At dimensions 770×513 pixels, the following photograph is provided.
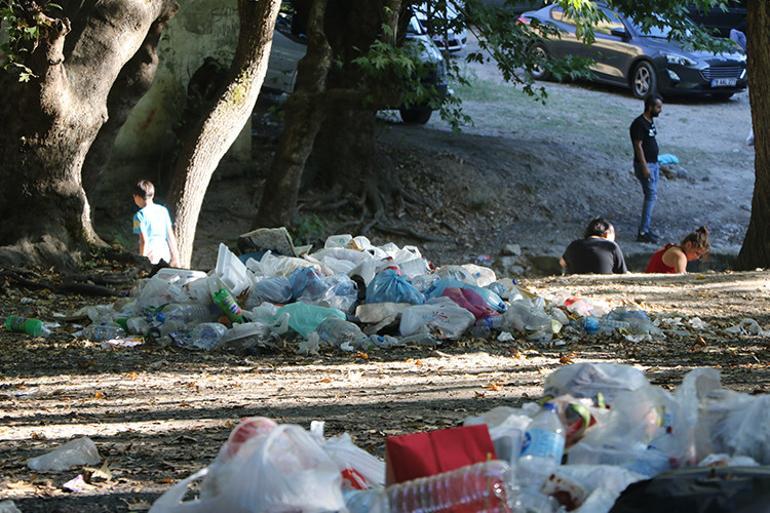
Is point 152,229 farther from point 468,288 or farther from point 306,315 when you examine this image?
point 468,288

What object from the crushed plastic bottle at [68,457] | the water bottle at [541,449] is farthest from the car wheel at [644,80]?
the water bottle at [541,449]

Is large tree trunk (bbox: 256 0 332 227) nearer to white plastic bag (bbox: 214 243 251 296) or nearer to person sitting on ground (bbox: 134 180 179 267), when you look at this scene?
person sitting on ground (bbox: 134 180 179 267)

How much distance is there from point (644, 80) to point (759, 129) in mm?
10428

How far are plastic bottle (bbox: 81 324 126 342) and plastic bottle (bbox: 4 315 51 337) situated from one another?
0.31 metres

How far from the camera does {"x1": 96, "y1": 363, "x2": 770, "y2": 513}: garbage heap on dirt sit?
3.13m

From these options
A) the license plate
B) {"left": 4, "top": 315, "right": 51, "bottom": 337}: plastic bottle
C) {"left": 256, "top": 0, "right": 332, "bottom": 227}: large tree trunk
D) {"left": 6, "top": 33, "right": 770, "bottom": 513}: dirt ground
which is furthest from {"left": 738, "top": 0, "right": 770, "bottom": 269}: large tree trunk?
the license plate

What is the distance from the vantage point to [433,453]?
10.6ft

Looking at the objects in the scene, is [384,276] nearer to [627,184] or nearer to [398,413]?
[398,413]

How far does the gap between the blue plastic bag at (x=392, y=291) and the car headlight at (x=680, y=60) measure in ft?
48.3

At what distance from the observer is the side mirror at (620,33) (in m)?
22.4

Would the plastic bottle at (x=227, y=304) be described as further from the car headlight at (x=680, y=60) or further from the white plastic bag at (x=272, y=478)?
the car headlight at (x=680, y=60)

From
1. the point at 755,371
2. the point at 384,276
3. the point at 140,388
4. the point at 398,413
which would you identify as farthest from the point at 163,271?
the point at 755,371


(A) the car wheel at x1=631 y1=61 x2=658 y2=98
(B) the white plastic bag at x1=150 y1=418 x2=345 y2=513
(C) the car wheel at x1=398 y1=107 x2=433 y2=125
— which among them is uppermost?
(A) the car wheel at x1=631 y1=61 x2=658 y2=98

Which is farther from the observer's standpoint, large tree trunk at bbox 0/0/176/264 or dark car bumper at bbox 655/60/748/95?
dark car bumper at bbox 655/60/748/95
